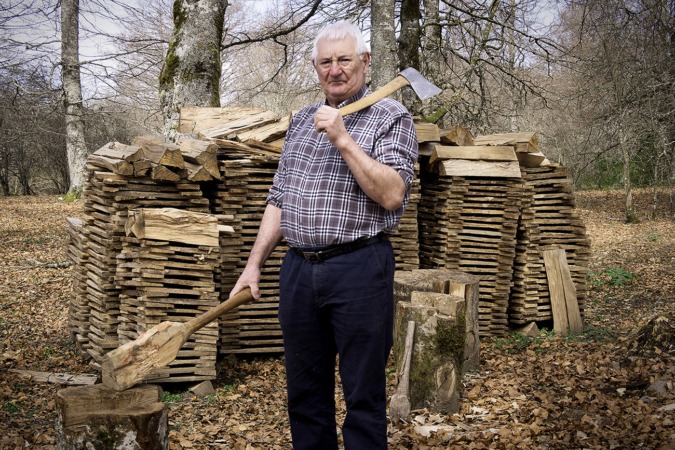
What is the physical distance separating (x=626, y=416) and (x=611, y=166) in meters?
22.9

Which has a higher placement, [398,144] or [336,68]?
[336,68]

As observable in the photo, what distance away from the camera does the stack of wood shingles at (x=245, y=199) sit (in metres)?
6.46

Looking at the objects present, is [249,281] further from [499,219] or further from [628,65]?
[628,65]

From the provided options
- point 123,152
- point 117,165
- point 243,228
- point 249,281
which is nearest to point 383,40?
point 243,228

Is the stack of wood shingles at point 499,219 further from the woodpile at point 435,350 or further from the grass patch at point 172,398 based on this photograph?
the grass patch at point 172,398

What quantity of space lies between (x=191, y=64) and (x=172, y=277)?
354 centimetres

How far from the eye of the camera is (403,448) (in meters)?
4.31

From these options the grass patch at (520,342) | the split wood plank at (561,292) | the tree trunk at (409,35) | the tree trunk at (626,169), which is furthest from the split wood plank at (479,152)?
the tree trunk at (626,169)

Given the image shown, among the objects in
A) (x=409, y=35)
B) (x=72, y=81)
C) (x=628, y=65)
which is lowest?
(x=628, y=65)

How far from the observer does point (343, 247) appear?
9.46 ft

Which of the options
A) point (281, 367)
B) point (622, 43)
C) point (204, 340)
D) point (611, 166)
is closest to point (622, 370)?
point (281, 367)

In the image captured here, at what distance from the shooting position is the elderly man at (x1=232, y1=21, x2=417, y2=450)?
2855 millimetres

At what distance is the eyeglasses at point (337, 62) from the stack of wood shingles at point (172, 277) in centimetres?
300

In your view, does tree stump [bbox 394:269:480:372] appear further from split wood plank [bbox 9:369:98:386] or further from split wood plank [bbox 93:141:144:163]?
split wood plank [bbox 9:369:98:386]
